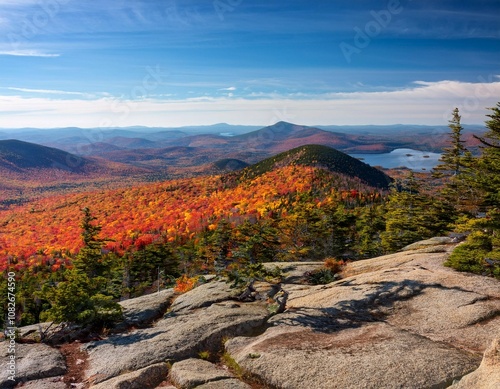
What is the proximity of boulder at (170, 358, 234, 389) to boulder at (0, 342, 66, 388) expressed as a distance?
18.8ft

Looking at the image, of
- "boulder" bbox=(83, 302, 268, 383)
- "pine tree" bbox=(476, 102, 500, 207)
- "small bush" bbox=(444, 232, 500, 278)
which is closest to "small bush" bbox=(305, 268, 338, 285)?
"boulder" bbox=(83, 302, 268, 383)

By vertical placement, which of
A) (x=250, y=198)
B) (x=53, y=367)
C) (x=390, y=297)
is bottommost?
(x=250, y=198)

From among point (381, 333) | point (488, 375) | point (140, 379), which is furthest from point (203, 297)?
point (488, 375)

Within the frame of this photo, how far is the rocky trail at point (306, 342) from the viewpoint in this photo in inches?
538

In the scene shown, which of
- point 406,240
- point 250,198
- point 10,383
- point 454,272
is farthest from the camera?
point 250,198

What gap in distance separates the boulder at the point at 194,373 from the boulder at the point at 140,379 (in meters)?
0.53

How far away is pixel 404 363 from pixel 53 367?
1550cm

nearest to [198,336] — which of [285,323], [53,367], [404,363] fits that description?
[285,323]

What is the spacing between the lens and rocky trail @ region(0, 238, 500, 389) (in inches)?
538

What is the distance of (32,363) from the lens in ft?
57.3

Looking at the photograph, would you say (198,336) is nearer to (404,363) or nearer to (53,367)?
(53,367)

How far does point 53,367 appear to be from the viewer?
1738 cm

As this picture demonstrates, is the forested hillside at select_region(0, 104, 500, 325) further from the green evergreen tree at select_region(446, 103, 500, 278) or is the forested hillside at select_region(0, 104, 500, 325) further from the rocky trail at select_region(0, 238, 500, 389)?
the rocky trail at select_region(0, 238, 500, 389)

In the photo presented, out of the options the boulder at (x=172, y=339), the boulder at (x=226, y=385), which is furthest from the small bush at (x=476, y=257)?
the boulder at (x=226, y=385)
